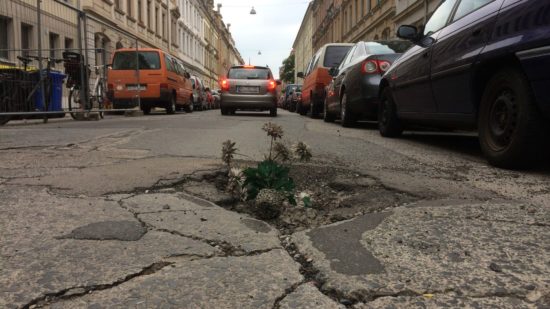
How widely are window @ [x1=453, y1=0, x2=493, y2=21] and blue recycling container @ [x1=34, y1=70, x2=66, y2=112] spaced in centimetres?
894

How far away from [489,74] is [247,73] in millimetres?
11789

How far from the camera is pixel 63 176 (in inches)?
150

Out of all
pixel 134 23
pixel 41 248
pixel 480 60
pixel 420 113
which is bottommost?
pixel 41 248

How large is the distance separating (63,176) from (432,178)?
2.82m

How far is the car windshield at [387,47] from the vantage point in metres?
8.31

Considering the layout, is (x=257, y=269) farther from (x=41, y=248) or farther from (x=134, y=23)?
(x=134, y=23)

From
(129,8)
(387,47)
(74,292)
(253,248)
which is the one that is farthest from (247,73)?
(129,8)

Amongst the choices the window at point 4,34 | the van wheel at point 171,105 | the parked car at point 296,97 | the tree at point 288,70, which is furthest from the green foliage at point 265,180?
the tree at point 288,70

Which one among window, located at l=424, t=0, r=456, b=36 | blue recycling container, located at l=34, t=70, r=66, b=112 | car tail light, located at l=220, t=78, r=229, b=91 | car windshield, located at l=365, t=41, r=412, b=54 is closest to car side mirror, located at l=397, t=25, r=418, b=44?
window, located at l=424, t=0, r=456, b=36

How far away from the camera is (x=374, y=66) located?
7.72 meters

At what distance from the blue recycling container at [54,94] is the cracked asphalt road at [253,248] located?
7577 millimetres

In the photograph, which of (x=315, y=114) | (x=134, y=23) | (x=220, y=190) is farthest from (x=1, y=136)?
(x=134, y=23)

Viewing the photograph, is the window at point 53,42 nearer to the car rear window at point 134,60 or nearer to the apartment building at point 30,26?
the apartment building at point 30,26

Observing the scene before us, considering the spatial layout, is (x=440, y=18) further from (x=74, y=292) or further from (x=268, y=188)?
(x=74, y=292)
